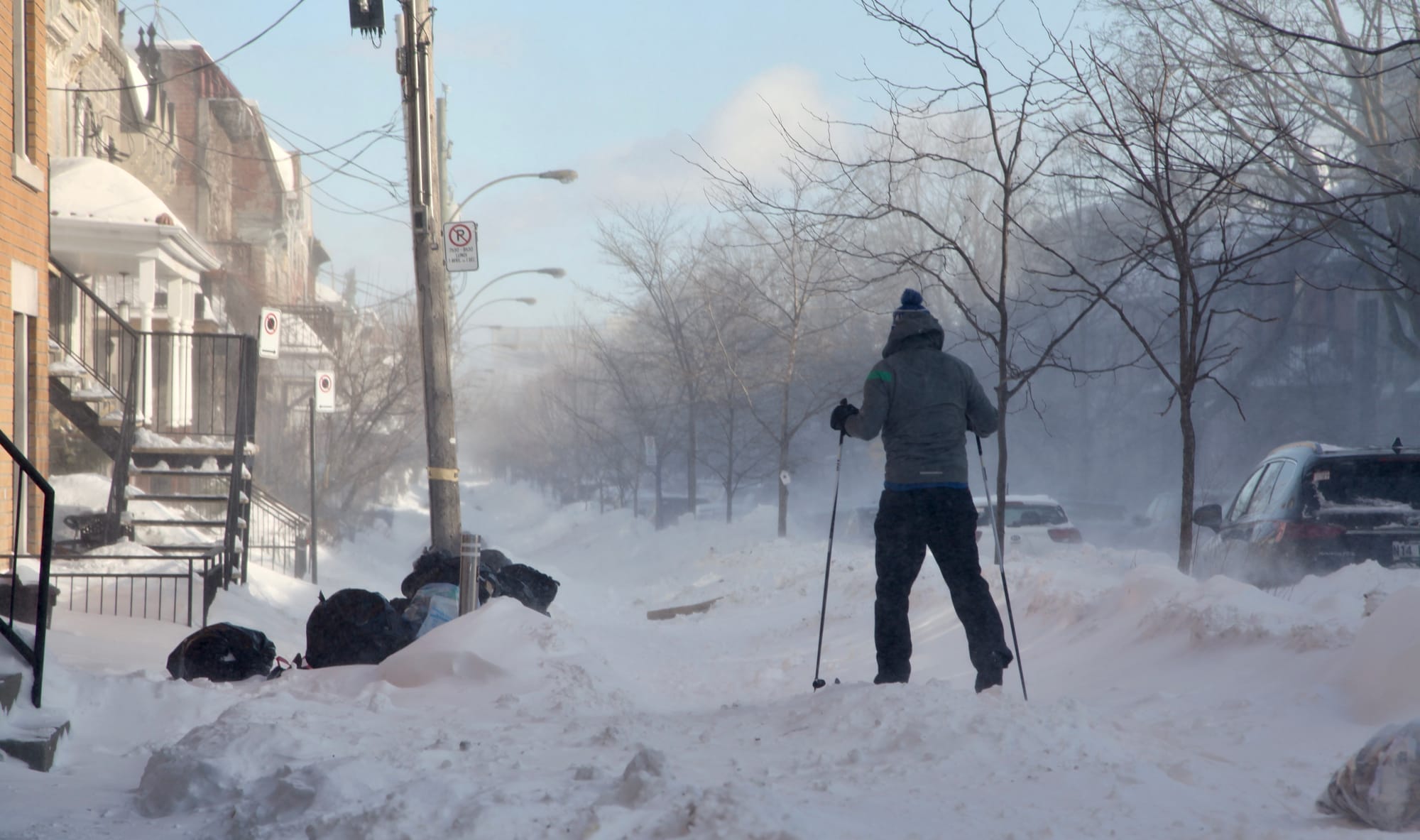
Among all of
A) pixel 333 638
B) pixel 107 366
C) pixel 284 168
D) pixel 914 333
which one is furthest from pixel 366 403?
pixel 914 333

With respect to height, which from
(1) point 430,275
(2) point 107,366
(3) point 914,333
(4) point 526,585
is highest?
(1) point 430,275

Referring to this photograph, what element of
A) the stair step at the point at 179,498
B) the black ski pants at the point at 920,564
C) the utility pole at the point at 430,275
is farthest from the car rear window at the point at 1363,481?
the stair step at the point at 179,498

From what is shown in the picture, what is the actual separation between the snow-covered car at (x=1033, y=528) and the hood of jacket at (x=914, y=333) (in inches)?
352

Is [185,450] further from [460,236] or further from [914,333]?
[914,333]

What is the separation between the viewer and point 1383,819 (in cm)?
329

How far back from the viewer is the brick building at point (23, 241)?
9773 mm

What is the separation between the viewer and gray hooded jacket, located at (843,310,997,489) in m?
5.83

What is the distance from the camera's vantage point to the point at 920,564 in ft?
19.0

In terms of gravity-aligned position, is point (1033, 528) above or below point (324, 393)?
below

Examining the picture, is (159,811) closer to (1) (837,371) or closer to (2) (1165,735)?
(2) (1165,735)

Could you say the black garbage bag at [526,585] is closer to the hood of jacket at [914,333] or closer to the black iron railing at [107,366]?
the black iron railing at [107,366]

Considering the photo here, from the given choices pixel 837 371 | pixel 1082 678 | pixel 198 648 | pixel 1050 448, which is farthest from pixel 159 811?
pixel 1050 448

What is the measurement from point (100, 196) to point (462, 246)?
22.7ft

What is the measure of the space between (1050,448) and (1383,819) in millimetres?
41955
